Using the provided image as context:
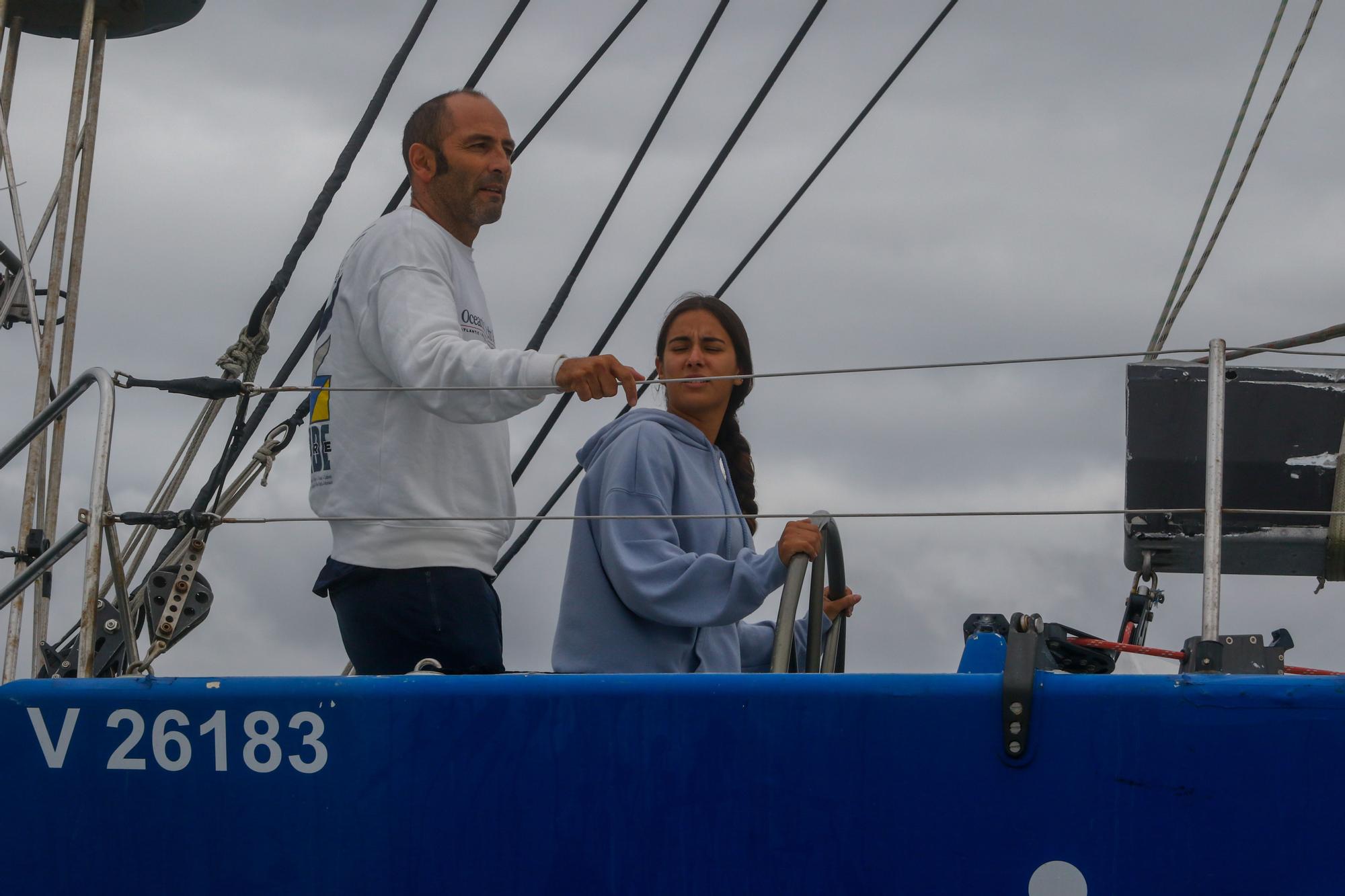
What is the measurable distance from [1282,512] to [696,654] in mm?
1142

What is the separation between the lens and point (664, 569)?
3.14 m

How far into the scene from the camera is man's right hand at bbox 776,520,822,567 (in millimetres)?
3035

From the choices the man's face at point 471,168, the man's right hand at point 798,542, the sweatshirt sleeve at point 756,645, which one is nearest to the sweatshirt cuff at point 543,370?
the man's right hand at point 798,542

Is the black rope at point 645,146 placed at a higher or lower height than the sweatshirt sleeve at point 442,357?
higher

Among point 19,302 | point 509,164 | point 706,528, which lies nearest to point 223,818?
point 706,528

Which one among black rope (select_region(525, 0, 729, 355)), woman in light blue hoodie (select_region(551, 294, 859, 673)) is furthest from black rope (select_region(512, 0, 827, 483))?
woman in light blue hoodie (select_region(551, 294, 859, 673))

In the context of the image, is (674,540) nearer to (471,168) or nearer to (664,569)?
(664,569)

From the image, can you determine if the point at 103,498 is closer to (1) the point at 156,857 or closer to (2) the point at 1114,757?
(1) the point at 156,857

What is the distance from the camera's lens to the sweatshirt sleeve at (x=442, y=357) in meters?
2.90

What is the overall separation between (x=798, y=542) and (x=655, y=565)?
0.28m

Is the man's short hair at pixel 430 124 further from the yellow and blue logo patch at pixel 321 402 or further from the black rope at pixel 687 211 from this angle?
the black rope at pixel 687 211

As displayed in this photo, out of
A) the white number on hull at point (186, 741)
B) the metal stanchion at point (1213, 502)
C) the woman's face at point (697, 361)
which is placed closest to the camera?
the metal stanchion at point (1213, 502)

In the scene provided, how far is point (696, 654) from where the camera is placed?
10.9ft

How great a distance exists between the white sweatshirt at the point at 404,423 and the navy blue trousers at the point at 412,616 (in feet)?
0.09
